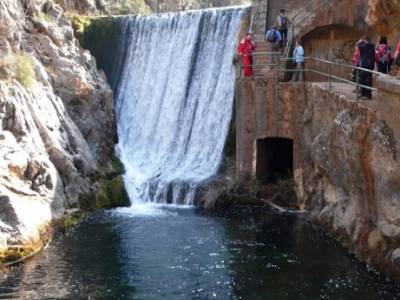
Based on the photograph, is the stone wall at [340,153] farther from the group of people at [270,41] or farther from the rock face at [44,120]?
the rock face at [44,120]

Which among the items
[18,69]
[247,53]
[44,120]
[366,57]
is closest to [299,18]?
[247,53]

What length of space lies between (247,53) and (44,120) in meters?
6.93

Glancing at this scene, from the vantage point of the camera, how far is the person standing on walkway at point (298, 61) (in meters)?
21.6

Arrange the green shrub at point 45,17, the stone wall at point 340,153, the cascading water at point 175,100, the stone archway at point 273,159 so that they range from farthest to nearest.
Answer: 1. the green shrub at point 45,17
2. the cascading water at point 175,100
3. the stone archway at point 273,159
4. the stone wall at point 340,153

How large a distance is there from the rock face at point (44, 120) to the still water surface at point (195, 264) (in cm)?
122

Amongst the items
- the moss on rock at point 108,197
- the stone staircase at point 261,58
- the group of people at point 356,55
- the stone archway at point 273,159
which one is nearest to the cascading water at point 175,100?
the moss on rock at point 108,197

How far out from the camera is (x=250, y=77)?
865 inches

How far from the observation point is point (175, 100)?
26.7m

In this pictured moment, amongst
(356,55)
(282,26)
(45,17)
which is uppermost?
(45,17)

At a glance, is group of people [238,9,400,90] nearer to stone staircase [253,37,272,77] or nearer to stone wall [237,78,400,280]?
stone staircase [253,37,272,77]

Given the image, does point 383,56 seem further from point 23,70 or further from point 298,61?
point 23,70

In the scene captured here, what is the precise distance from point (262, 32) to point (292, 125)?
436 centimetres

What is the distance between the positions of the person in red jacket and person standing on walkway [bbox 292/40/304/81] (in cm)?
144

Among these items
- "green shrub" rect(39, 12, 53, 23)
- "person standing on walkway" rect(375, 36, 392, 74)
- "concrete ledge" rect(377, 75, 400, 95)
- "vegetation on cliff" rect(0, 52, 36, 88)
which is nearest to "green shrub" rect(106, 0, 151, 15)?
"green shrub" rect(39, 12, 53, 23)
